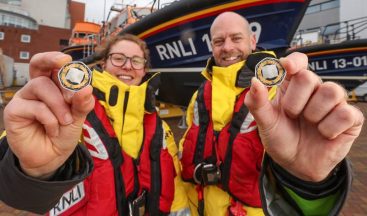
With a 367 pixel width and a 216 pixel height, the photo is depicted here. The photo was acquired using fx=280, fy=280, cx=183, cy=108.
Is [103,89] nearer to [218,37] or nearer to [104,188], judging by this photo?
[104,188]

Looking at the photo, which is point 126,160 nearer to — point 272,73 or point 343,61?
point 272,73

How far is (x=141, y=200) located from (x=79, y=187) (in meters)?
0.30

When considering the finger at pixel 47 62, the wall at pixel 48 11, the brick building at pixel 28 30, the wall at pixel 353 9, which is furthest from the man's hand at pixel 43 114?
the wall at pixel 48 11

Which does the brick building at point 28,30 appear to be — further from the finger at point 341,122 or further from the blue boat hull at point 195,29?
the finger at point 341,122

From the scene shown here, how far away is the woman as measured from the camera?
1.28 metres

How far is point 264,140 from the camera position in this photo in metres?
0.94

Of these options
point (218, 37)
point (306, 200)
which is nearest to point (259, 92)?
point (306, 200)

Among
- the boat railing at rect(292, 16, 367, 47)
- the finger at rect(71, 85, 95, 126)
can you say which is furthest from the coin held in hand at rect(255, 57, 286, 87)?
the boat railing at rect(292, 16, 367, 47)

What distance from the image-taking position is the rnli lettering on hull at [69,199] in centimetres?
127

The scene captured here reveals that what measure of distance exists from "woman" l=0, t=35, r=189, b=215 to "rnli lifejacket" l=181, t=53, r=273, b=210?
15 cm

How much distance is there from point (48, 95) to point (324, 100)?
832 mm

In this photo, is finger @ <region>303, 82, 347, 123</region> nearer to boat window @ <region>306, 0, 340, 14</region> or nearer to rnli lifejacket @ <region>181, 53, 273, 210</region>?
rnli lifejacket @ <region>181, 53, 273, 210</region>

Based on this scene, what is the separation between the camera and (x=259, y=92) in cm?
83

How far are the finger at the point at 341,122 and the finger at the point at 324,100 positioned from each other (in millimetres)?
15
